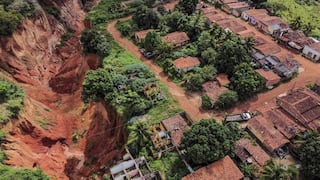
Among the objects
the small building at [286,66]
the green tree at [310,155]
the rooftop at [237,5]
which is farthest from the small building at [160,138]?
the rooftop at [237,5]

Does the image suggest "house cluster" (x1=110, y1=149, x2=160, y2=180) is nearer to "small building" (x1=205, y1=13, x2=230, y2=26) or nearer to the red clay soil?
the red clay soil

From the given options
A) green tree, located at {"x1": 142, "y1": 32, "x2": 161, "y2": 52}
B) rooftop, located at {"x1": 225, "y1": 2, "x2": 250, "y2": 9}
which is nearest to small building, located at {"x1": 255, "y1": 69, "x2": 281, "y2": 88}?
green tree, located at {"x1": 142, "y1": 32, "x2": 161, "y2": 52}

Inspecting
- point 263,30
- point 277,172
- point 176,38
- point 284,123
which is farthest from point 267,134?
point 263,30

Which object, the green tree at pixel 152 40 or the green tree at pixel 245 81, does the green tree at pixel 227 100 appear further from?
the green tree at pixel 152 40

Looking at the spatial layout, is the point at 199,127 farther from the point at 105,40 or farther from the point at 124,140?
the point at 105,40

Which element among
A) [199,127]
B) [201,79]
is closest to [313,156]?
[199,127]

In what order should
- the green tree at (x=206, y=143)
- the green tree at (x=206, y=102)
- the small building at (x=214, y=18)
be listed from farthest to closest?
1. the small building at (x=214, y=18)
2. the green tree at (x=206, y=102)
3. the green tree at (x=206, y=143)
